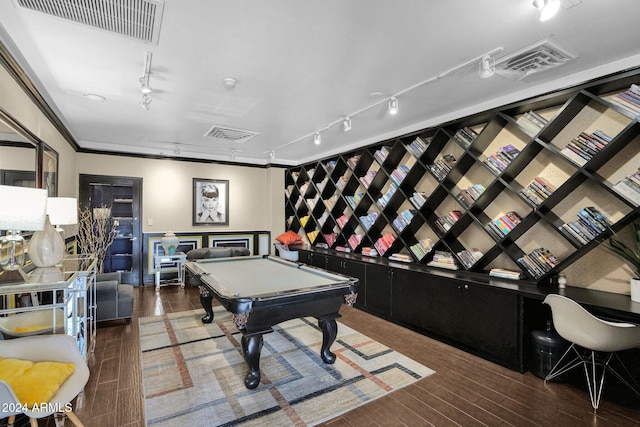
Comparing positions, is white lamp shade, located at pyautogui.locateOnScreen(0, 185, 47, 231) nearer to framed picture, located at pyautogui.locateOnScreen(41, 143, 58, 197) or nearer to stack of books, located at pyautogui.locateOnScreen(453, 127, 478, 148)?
framed picture, located at pyautogui.locateOnScreen(41, 143, 58, 197)

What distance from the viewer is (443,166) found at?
402 centimetres

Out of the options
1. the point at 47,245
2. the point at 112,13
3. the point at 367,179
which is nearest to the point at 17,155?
the point at 47,245

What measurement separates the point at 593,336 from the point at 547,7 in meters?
2.29

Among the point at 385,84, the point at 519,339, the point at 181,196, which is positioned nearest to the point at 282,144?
the point at 181,196

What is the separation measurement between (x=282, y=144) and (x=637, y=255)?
198 inches

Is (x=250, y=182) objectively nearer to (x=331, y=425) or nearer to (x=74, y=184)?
(x=74, y=184)

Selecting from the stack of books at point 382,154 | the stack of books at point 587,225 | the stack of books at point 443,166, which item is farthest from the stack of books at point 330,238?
the stack of books at point 587,225

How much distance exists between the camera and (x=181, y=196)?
6652 millimetres

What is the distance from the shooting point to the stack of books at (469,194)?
3623mm

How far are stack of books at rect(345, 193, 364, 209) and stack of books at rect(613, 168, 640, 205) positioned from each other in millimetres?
3243

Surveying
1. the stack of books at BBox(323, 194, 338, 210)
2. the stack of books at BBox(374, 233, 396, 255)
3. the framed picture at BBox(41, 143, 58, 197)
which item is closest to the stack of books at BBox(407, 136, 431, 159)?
the stack of books at BBox(374, 233, 396, 255)

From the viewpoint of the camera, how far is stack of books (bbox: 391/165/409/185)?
14.8 ft

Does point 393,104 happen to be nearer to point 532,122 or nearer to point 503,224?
point 532,122

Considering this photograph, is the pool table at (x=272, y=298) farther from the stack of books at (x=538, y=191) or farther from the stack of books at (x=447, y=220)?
the stack of books at (x=538, y=191)
